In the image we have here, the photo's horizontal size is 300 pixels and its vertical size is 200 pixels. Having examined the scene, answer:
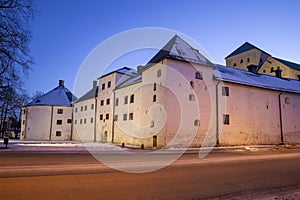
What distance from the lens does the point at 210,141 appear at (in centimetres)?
2511

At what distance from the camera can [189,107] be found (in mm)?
24562

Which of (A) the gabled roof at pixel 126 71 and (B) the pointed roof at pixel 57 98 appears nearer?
(A) the gabled roof at pixel 126 71

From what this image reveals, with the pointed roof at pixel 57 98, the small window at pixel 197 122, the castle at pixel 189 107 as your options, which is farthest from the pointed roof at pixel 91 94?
the small window at pixel 197 122

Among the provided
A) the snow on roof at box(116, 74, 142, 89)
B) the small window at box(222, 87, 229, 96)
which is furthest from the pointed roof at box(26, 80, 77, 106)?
the small window at box(222, 87, 229, 96)

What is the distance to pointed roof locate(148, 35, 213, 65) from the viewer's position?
25.0 metres

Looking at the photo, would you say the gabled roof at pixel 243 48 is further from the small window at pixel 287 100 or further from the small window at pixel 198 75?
the small window at pixel 198 75

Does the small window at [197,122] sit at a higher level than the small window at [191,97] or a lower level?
lower

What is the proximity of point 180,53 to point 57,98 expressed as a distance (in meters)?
31.4

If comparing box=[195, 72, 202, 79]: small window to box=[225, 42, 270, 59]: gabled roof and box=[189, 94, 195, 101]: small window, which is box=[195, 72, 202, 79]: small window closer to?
box=[189, 94, 195, 101]: small window

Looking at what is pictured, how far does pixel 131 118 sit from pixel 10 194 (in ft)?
83.5

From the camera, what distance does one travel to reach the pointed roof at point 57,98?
46.1 meters

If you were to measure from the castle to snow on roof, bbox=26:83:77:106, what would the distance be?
11219mm

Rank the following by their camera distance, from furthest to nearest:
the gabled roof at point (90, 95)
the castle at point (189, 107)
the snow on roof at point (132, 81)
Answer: the gabled roof at point (90, 95) < the snow on roof at point (132, 81) < the castle at point (189, 107)

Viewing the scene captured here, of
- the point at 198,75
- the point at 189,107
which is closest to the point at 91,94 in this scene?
the point at 198,75
